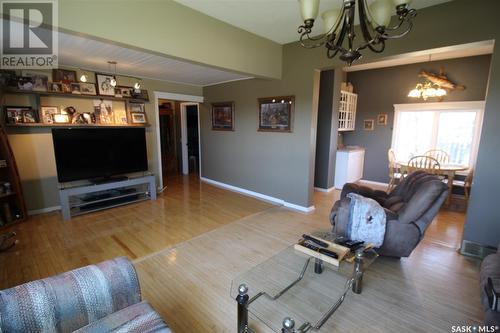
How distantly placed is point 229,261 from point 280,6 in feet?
8.86

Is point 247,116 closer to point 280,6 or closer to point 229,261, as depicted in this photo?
point 280,6

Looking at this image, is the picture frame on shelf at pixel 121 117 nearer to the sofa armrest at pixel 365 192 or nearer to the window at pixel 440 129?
the sofa armrest at pixel 365 192

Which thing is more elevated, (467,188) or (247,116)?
(247,116)

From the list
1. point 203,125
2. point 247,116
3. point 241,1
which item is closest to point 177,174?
point 203,125

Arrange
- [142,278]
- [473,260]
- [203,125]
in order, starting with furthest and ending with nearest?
[203,125], [473,260], [142,278]

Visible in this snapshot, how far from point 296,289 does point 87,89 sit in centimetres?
419

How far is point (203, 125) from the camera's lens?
5.70 metres

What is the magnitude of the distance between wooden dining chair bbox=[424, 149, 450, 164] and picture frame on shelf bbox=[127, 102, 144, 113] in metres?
5.89

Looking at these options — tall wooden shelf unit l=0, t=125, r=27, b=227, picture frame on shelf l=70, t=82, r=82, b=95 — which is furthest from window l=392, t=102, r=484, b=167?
tall wooden shelf unit l=0, t=125, r=27, b=227

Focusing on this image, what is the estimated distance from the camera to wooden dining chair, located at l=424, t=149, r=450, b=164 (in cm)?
484

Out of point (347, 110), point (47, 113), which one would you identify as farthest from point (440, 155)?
point (47, 113)

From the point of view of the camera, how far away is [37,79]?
344 cm

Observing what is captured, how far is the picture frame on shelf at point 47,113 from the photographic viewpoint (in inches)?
138

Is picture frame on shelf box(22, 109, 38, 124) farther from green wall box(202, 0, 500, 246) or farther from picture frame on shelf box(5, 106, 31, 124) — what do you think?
green wall box(202, 0, 500, 246)
